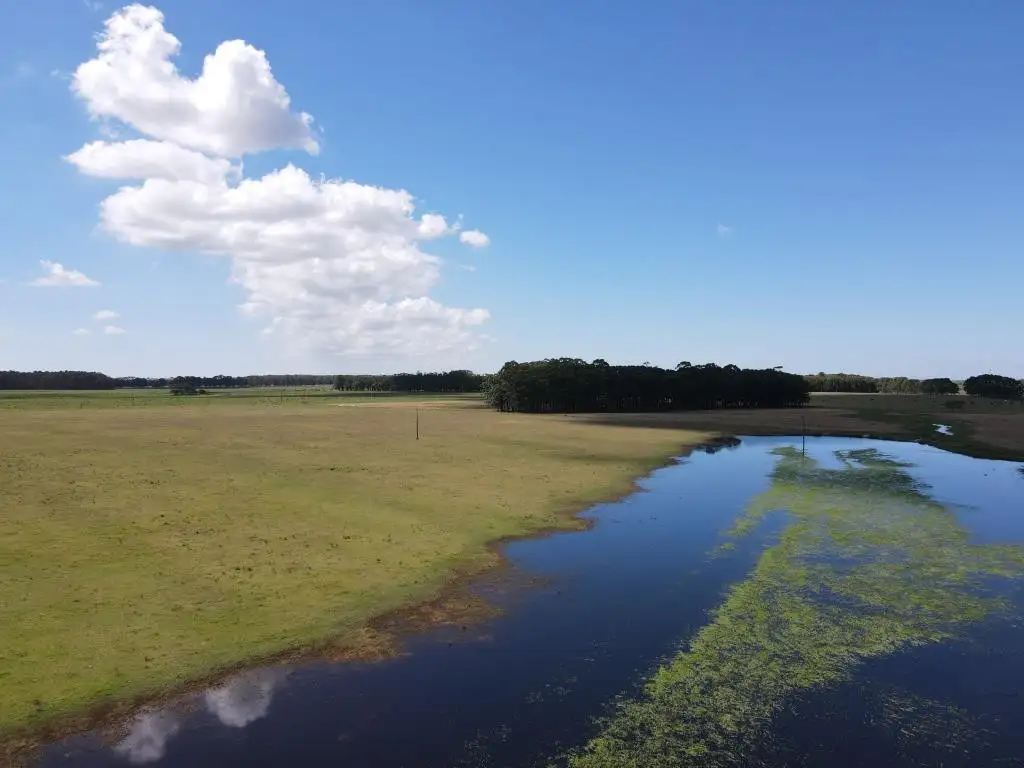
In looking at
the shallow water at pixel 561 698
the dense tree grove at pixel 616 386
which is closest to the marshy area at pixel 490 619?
the shallow water at pixel 561 698

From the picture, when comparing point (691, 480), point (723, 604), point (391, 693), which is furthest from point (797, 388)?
point (391, 693)

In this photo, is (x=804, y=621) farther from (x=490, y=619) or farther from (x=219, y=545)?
(x=219, y=545)

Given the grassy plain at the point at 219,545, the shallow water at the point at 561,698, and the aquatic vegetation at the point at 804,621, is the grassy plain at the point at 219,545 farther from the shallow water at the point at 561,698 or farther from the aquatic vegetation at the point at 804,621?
the aquatic vegetation at the point at 804,621

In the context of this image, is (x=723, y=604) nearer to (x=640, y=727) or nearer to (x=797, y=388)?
(x=640, y=727)

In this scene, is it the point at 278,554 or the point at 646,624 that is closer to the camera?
the point at 646,624

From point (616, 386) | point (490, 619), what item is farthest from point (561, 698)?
point (616, 386)

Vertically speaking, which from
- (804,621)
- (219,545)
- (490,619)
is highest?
(219,545)

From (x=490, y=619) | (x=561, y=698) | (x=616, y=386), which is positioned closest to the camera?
(x=561, y=698)
